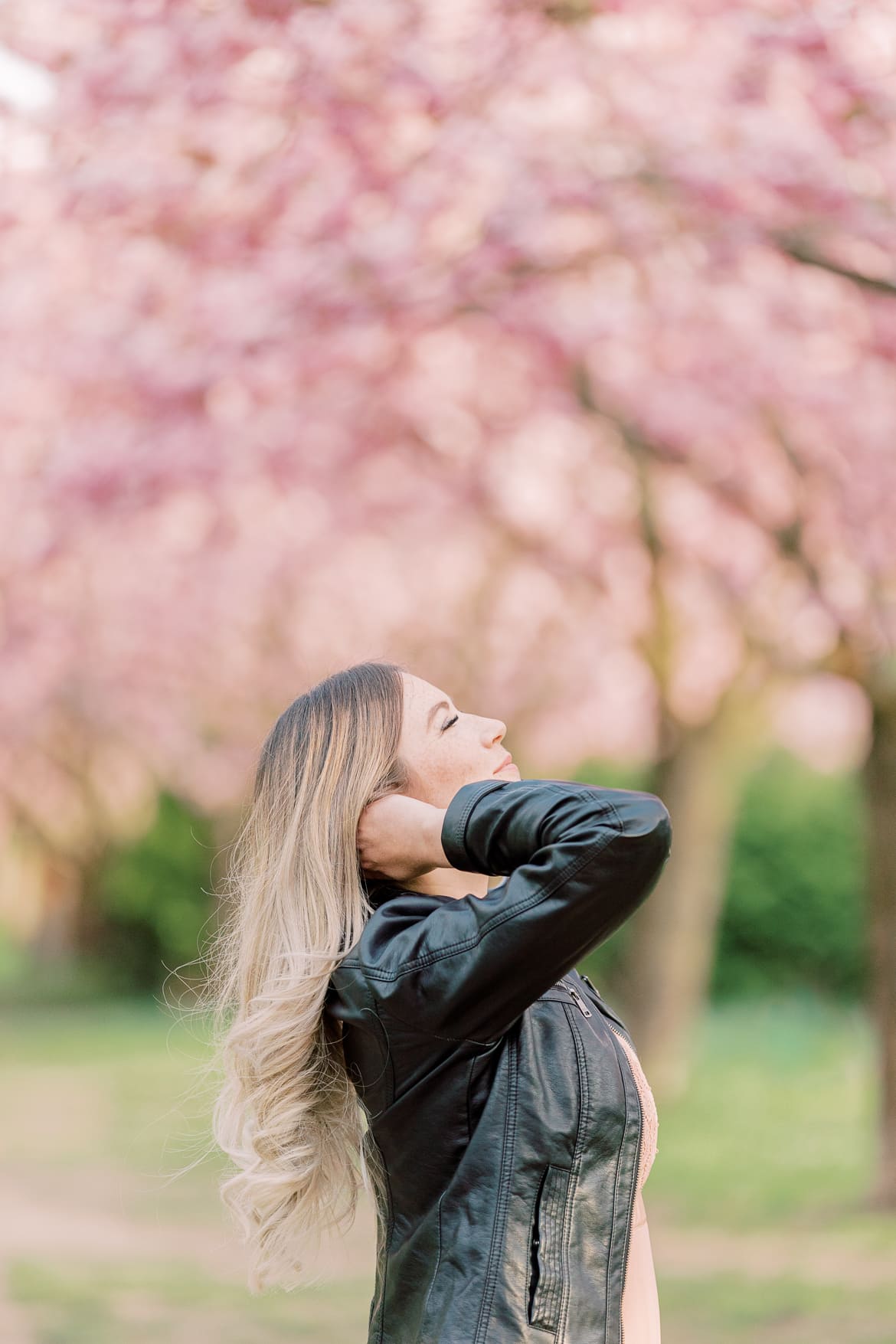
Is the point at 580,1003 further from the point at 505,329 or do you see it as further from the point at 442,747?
the point at 505,329

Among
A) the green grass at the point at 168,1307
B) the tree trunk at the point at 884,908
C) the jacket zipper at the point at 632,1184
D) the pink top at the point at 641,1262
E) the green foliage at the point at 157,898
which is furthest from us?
the green foliage at the point at 157,898

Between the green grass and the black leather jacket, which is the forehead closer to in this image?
the black leather jacket

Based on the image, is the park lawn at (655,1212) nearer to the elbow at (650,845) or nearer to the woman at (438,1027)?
the woman at (438,1027)

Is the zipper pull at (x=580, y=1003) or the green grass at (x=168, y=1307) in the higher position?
the zipper pull at (x=580, y=1003)

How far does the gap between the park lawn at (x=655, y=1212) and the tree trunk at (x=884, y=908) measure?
1.18 ft

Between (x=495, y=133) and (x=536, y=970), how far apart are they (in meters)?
4.85

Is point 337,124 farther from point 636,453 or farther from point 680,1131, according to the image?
point 680,1131

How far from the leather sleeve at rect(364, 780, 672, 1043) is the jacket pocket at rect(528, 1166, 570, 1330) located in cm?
20

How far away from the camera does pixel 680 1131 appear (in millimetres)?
9719

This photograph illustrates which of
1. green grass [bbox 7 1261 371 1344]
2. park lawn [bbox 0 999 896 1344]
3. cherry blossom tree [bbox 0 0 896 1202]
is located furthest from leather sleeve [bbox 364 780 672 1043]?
green grass [bbox 7 1261 371 1344]

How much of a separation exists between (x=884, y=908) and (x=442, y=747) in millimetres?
5354

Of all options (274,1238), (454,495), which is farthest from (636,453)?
(274,1238)

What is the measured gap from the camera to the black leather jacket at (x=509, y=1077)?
1.97 m

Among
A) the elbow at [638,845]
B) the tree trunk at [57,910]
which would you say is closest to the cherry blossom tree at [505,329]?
the elbow at [638,845]
